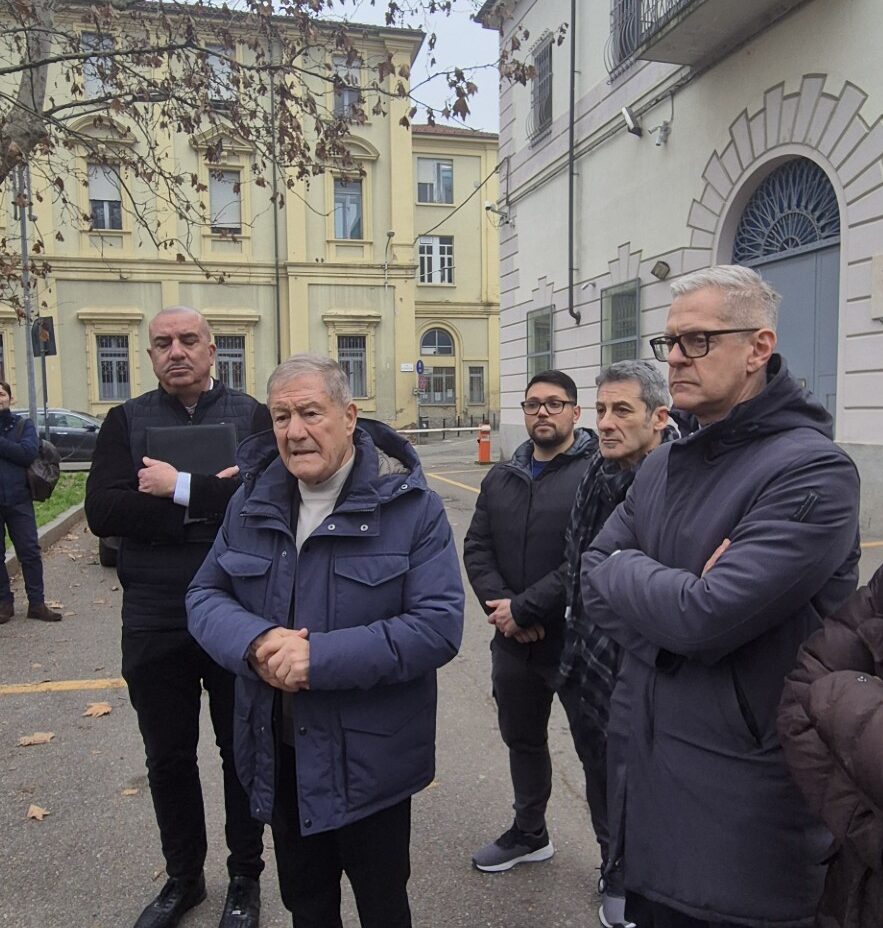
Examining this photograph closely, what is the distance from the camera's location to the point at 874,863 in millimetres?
1383

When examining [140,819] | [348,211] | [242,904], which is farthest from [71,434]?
[242,904]

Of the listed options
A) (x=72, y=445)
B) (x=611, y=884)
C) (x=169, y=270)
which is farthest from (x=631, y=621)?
(x=169, y=270)

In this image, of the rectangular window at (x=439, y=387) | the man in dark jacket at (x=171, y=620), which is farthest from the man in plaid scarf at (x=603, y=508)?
the rectangular window at (x=439, y=387)

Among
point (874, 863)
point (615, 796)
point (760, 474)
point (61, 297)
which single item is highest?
point (61, 297)

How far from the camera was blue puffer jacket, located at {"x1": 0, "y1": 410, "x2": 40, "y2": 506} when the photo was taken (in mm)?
5918

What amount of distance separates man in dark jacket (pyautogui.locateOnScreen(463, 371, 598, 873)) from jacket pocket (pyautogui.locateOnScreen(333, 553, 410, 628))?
0.87 m

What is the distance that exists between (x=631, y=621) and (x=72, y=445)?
20.1 metres

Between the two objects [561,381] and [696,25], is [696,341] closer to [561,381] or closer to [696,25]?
[561,381]

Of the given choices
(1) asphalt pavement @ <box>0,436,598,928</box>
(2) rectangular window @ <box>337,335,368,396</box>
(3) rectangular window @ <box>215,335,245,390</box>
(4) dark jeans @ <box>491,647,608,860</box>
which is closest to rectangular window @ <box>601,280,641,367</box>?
(1) asphalt pavement @ <box>0,436,598,928</box>

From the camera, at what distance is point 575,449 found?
9.56 feet

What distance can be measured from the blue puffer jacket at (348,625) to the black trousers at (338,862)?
0.07 metres

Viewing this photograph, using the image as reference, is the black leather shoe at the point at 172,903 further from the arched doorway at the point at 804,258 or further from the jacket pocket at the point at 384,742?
the arched doorway at the point at 804,258

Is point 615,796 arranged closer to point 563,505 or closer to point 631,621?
point 631,621

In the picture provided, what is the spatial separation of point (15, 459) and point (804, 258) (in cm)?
864
